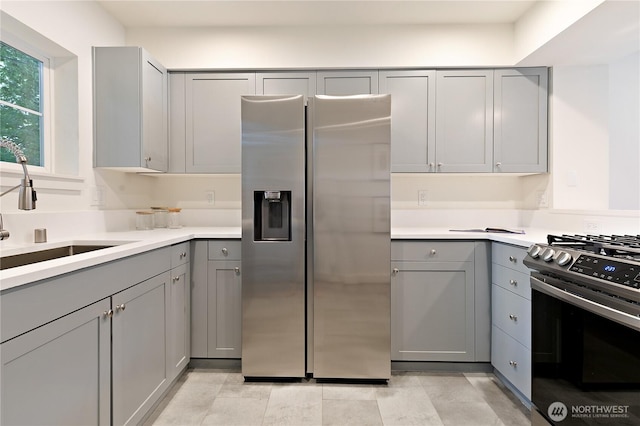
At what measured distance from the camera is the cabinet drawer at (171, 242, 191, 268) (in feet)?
6.70

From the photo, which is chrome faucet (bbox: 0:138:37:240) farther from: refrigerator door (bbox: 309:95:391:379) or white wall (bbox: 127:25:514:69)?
white wall (bbox: 127:25:514:69)

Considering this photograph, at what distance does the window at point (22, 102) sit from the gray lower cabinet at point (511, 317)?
2794 millimetres

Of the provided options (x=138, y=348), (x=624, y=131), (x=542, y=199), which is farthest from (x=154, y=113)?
(x=624, y=131)

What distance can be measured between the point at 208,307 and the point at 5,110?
156 cm

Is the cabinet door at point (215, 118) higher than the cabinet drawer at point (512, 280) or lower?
higher

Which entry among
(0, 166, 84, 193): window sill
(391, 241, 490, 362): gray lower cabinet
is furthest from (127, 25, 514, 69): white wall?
(391, 241, 490, 362): gray lower cabinet

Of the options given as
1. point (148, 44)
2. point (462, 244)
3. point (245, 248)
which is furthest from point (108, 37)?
point (462, 244)

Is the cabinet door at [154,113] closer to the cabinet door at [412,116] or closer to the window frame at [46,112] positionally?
the window frame at [46,112]

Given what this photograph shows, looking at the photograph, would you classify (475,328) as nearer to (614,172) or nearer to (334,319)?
(334,319)

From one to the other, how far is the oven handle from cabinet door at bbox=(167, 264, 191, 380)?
1.88 meters

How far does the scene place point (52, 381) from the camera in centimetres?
112

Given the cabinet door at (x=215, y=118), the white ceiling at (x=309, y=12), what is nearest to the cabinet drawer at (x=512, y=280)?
the white ceiling at (x=309, y=12)

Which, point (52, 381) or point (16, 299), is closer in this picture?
point (16, 299)

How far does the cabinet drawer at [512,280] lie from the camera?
187 centimetres
